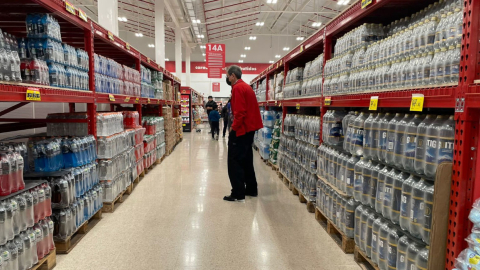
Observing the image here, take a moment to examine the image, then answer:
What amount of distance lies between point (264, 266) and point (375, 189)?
4.00 feet

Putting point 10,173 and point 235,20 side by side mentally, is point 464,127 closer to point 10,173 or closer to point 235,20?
point 10,173

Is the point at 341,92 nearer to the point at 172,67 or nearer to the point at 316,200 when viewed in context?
the point at 316,200

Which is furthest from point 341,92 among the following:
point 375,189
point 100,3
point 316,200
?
point 100,3

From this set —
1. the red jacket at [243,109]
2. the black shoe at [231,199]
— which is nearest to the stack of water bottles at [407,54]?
the red jacket at [243,109]

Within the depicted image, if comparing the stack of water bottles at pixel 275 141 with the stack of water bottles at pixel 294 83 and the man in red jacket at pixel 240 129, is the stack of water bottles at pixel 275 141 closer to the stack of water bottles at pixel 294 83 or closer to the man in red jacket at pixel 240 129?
the stack of water bottles at pixel 294 83

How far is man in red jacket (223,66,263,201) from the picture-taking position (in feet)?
14.6

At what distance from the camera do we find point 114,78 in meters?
4.82

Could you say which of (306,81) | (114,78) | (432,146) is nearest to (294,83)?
(306,81)

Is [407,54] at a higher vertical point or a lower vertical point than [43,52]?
lower

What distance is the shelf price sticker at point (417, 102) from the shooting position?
6.38 feet

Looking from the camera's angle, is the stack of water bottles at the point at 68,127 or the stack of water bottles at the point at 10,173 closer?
the stack of water bottles at the point at 10,173

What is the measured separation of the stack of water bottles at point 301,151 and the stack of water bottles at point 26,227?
307 cm

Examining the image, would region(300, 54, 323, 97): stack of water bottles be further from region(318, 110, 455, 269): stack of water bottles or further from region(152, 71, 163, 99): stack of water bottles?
region(152, 71, 163, 99): stack of water bottles

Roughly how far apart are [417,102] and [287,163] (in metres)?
3.75
